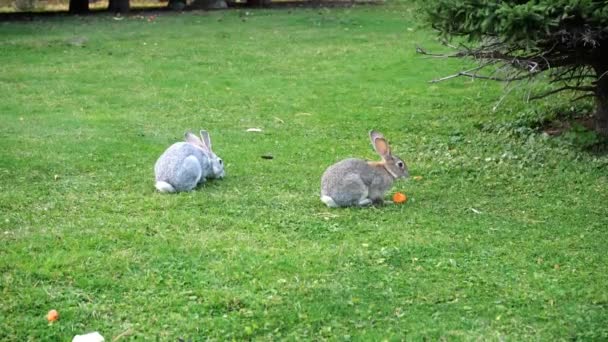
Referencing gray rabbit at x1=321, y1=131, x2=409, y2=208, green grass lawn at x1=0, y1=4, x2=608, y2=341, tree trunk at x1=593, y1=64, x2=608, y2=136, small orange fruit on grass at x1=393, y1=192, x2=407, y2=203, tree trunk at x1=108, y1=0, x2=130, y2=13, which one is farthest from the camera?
tree trunk at x1=108, y1=0, x2=130, y2=13

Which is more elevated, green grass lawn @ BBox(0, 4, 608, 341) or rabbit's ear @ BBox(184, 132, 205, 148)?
rabbit's ear @ BBox(184, 132, 205, 148)

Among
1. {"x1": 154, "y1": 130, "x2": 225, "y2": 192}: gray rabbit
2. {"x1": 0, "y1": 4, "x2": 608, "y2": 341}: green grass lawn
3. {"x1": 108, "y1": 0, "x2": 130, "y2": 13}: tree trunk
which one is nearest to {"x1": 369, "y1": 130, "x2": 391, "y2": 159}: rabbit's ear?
{"x1": 0, "y1": 4, "x2": 608, "y2": 341}: green grass lawn

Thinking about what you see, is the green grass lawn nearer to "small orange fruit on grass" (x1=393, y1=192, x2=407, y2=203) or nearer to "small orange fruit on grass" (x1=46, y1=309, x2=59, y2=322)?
"small orange fruit on grass" (x1=46, y1=309, x2=59, y2=322)

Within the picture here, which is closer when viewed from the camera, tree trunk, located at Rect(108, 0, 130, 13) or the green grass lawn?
the green grass lawn

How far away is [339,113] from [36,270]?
707 centimetres

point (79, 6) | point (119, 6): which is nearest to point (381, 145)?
point (119, 6)

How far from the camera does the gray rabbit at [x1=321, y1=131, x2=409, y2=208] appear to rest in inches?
294

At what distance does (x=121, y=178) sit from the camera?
28.5 ft

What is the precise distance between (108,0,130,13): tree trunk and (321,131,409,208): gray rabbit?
1947 cm

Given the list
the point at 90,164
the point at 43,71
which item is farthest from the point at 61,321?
the point at 43,71

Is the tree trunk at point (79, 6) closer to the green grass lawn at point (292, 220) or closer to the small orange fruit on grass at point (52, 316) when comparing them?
the green grass lawn at point (292, 220)

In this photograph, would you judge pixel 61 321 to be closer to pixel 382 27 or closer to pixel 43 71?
pixel 43 71

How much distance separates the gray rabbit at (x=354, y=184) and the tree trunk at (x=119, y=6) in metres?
19.5

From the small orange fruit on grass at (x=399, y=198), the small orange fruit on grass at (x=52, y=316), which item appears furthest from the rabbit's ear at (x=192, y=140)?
Answer: the small orange fruit on grass at (x=52, y=316)
